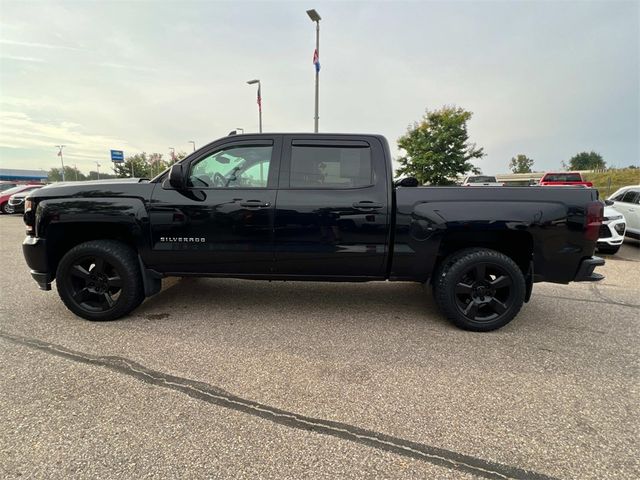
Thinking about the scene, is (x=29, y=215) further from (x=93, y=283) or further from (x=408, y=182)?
(x=408, y=182)

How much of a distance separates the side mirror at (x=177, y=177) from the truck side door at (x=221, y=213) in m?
0.11

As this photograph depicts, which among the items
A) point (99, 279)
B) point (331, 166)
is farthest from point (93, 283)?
point (331, 166)

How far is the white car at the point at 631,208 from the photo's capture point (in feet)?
28.7

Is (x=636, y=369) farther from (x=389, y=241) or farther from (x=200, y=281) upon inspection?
(x=200, y=281)

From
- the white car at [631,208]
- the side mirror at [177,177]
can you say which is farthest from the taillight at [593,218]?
the white car at [631,208]

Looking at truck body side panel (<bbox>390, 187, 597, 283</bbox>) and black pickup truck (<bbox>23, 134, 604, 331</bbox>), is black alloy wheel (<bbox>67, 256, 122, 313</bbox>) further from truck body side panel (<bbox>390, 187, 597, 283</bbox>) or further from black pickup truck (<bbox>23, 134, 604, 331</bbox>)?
truck body side panel (<bbox>390, 187, 597, 283</bbox>)

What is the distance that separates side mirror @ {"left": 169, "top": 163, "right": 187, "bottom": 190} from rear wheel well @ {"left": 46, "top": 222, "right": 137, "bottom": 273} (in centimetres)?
68

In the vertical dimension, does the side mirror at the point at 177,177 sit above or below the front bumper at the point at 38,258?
above

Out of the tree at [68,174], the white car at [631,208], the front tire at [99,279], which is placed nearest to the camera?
the front tire at [99,279]

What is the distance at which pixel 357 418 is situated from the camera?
2.25 meters

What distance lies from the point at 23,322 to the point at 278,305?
8.43ft

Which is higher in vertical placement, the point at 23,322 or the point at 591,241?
the point at 591,241

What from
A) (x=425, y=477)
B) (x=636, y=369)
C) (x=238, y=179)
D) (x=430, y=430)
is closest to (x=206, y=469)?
(x=425, y=477)

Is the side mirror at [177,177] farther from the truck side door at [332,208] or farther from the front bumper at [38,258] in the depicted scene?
the front bumper at [38,258]
